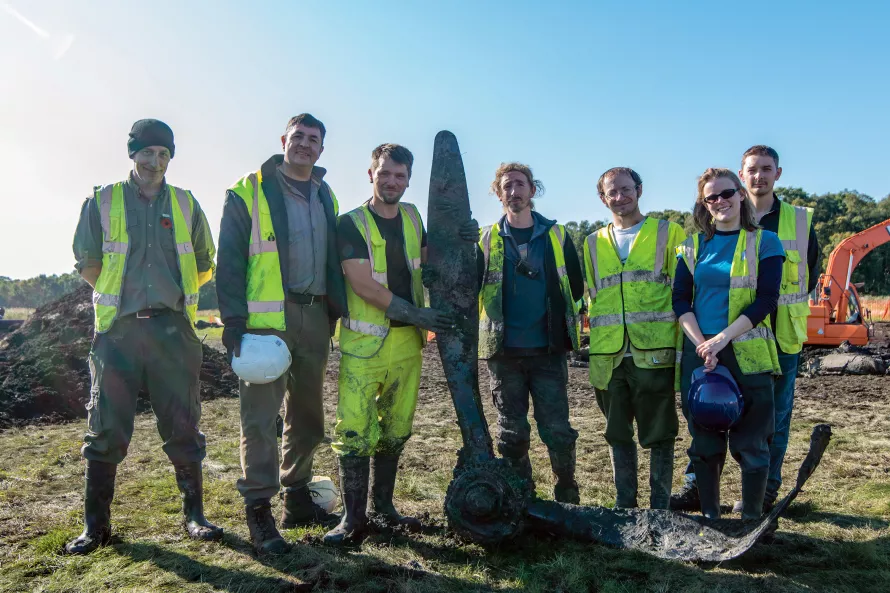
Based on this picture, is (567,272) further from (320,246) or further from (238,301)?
(238,301)

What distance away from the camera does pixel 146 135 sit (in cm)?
350

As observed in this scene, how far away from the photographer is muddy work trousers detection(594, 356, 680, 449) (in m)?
3.49

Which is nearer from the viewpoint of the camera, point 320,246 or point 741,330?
point 741,330

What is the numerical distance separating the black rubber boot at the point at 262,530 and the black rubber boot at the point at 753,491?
2452mm

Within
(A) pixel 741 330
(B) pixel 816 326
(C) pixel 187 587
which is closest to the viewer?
(C) pixel 187 587

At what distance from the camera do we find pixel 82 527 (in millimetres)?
3674

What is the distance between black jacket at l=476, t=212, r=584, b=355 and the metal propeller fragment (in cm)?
33

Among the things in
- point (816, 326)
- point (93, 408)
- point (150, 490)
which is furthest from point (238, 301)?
point (816, 326)

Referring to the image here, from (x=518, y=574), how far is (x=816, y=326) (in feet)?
37.0

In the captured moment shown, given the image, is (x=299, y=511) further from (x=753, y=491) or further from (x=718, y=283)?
(x=718, y=283)

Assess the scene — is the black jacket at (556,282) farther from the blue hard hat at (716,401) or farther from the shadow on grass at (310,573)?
the shadow on grass at (310,573)

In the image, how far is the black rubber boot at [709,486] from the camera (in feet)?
10.8

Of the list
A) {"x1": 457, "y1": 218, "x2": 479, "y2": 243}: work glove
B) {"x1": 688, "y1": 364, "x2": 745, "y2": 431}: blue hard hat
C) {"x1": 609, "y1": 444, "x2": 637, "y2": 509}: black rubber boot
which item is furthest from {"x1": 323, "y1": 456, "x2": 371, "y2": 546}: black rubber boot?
{"x1": 688, "y1": 364, "x2": 745, "y2": 431}: blue hard hat

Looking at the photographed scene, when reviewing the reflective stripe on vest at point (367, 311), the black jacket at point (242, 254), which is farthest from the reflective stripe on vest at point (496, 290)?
the black jacket at point (242, 254)
